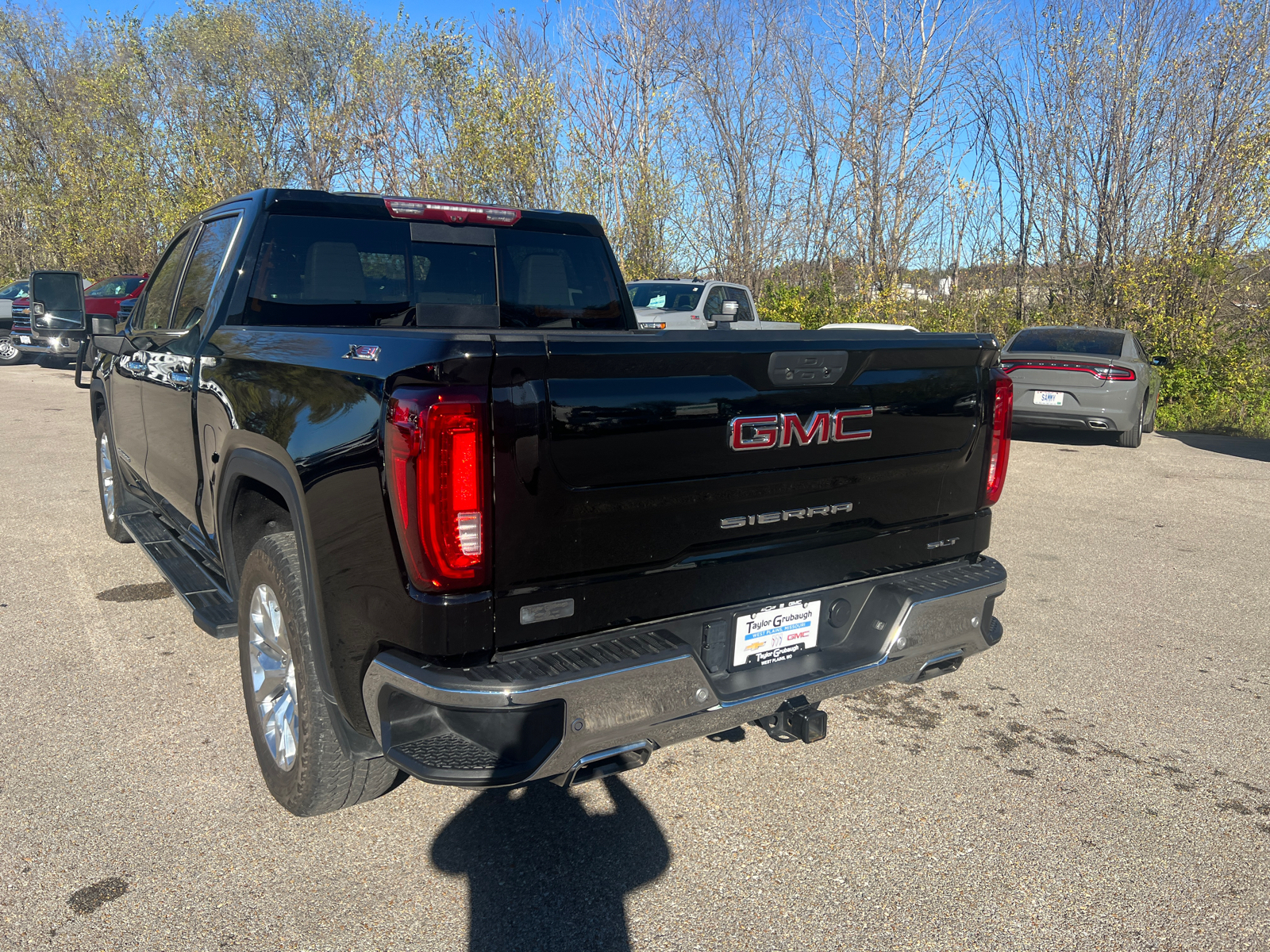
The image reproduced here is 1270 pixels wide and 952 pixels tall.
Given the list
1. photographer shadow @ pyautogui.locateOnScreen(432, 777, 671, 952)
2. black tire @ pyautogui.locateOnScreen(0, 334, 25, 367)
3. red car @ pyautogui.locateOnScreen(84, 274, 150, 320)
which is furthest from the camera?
black tire @ pyautogui.locateOnScreen(0, 334, 25, 367)

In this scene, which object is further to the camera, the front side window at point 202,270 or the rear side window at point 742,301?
the rear side window at point 742,301

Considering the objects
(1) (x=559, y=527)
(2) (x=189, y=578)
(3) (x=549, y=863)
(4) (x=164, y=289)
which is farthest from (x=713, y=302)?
(1) (x=559, y=527)

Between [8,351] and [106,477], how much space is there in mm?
20200

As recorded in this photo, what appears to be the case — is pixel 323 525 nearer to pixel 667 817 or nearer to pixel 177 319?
pixel 667 817

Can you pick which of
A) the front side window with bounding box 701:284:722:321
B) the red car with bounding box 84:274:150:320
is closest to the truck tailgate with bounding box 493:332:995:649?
the front side window with bounding box 701:284:722:321

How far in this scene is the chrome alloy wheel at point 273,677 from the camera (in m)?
2.78

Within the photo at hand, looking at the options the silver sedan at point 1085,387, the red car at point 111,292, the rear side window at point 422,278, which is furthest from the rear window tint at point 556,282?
the red car at point 111,292

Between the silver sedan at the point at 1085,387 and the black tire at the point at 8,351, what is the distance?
22.6 meters

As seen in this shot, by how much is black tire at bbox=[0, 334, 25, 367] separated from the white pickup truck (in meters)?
16.2

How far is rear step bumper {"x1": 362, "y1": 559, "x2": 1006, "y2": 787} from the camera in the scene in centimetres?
211

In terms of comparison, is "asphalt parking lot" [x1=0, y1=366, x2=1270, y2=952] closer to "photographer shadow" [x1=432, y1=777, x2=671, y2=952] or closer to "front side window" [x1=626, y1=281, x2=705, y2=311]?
"photographer shadow" [x1=432, y1=777, x2=671, y2=952]

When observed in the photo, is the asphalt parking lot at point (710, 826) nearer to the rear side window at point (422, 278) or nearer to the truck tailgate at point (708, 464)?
the truck tailgate at point (708, 464)

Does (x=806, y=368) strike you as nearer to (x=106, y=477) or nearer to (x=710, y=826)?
(x=710, y=826)

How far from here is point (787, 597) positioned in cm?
268
